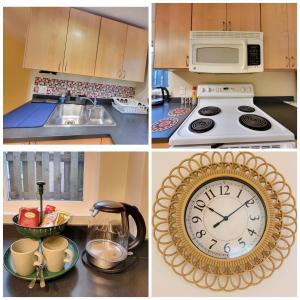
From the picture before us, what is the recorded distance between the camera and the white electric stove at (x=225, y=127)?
0.98 m

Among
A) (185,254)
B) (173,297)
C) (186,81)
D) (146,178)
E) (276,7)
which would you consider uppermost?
(276,7)

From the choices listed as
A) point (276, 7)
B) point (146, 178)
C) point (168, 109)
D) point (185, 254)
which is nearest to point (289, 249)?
point (185, 254)

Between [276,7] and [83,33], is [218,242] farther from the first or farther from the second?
[83,33]

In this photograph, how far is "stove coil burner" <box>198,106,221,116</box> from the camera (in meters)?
1.21

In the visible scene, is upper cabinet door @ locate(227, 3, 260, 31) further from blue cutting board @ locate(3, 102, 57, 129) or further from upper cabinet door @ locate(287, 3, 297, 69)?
blue cutting board @ locate(3, 102, 57, 129)

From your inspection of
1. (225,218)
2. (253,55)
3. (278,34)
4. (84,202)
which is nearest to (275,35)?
(278,34)

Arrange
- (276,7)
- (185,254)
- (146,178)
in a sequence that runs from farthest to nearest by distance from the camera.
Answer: (276,7) → (146,178) → (185,254)

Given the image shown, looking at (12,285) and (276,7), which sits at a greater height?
(276,7)

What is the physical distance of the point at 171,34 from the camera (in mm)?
1138

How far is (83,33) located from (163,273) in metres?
1.37

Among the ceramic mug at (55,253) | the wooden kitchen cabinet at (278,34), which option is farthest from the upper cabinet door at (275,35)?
the ceramic mug at (55,253)

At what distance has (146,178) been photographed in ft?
3.21

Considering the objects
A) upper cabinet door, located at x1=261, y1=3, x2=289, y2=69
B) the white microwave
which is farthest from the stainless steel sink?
upper cabinet door, located at x1=261, y1=3, x2=289, y2=69

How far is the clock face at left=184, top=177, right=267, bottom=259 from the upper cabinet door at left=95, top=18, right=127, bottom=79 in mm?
1037
